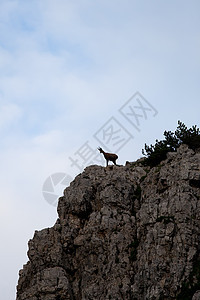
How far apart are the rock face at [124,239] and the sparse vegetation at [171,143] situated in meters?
1.88

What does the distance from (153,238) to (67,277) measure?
9.49m

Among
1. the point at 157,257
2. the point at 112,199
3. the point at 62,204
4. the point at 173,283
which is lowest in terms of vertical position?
the point at 173,283

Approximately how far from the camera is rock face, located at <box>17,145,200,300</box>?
41.2 metres

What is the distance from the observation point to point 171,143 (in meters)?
55.2

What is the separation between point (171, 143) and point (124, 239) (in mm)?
14780

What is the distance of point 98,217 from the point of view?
1853 inches

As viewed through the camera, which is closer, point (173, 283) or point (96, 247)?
point (173, 283)

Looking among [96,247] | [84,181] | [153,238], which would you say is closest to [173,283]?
[153,238]

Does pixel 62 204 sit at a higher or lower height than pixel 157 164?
higher

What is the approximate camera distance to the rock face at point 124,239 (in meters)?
41.2

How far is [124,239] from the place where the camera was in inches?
1785

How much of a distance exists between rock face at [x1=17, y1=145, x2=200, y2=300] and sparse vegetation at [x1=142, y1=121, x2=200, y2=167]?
6.18 ft

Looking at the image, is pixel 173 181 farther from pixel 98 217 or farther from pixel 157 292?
pixel 157 292

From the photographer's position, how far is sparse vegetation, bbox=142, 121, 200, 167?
53.3 metres
